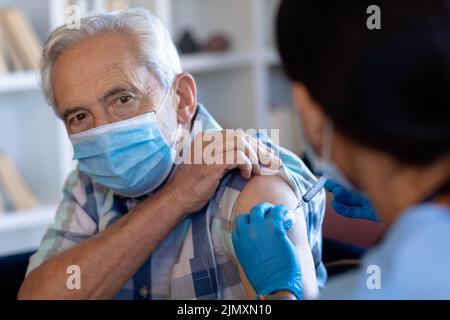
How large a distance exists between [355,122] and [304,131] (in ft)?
0.51

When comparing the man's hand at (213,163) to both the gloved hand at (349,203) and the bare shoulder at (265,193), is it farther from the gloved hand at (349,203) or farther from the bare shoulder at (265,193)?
the gloved hand at (349,203)

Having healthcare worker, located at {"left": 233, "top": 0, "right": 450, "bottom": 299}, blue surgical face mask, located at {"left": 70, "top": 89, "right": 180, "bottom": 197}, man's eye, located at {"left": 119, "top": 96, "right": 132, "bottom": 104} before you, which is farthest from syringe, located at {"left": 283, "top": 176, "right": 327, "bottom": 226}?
healthcare worker, located at {"left": 233, "top": 0, "right": 450, "bottom": 299}

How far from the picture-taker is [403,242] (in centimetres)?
89

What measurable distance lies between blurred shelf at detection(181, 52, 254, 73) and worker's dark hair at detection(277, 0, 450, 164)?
8.64ft

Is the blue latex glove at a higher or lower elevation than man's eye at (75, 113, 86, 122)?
lower

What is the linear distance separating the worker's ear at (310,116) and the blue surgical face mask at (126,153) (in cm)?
58

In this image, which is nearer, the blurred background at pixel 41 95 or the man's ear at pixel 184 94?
the man's ear at pixel 184 94

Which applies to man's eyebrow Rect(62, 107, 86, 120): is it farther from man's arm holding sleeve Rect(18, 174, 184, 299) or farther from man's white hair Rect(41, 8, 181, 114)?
man's arm holding sleeve Rect(18, 174, 184, 299)

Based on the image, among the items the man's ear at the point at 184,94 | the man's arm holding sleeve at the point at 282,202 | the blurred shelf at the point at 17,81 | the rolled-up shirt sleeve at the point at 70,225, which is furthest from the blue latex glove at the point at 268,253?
the blurred shelf at the point at 17,81

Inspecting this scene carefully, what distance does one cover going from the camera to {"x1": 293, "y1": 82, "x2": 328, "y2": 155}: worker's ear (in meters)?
0.99

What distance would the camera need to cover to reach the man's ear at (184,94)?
5.45 feet

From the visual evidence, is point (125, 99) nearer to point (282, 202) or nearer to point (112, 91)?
point (112, 91)

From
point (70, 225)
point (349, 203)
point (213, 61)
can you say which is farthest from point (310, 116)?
point (213, 61)
